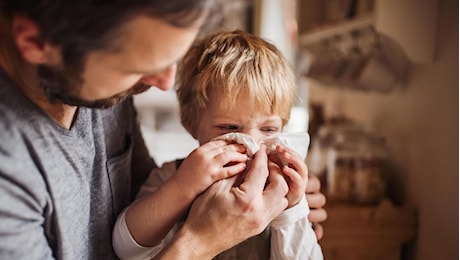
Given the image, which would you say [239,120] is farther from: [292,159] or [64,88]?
[64,88]

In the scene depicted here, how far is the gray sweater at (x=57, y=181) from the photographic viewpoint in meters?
0.75

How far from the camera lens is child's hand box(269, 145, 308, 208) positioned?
0.92 meters

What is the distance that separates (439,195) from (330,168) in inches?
18.8

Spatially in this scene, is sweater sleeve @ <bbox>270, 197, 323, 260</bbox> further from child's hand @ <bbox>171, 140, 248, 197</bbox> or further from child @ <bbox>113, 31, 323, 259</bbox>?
child's hand @ <bbox>171, 140, 248, 197</bbox>

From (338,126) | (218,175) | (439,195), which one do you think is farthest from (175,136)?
(218,175)

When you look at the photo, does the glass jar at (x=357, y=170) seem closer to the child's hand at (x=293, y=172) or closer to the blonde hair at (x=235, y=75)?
the blonde hair at (x=235, y=75)

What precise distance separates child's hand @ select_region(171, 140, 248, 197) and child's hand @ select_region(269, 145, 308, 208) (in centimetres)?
7

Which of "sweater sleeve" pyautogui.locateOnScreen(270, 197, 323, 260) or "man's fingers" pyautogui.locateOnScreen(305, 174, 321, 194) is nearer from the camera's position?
"sweater sleeve" pyautogui.locateOnScreen(270, 197, 323, 260)

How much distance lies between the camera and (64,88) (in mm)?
754

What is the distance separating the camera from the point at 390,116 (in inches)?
67.9

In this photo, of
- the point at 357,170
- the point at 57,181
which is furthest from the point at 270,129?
the point at 357,170

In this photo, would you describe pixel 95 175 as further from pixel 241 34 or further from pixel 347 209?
pixel 347 209

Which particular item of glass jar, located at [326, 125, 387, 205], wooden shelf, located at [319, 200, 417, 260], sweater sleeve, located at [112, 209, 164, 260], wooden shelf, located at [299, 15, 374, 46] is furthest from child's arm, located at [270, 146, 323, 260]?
wooden shelf, located at [299, 15, 374, 46]

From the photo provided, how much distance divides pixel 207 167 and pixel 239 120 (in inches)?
5.9
